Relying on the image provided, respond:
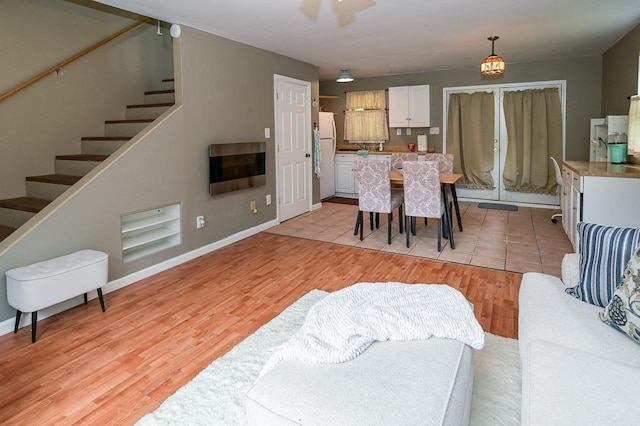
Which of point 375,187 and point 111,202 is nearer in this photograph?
point 111,202

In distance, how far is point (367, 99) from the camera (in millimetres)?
8125

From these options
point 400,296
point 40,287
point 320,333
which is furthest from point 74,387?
point 400,296

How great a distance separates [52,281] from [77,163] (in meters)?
1.62

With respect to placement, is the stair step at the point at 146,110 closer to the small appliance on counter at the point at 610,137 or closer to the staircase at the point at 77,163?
the staircase at the point at 77,163

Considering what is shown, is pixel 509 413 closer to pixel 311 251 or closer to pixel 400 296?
pixel 400 296

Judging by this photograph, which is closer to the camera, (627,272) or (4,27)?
(627,272)

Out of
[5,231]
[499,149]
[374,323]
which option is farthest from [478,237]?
[5,231]

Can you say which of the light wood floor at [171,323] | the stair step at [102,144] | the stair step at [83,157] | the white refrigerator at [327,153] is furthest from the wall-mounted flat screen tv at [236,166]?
the white refrigerator at [327,153]

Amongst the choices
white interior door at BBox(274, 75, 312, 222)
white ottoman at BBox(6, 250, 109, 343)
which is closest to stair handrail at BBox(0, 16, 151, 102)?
white ottoman at BBox(6, 250, 109, 343)

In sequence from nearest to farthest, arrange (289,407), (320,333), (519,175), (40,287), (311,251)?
(289,407), (320,333), (40,287), (311,251), (519,175)

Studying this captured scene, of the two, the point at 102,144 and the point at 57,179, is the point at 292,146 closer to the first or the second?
the point at 102,144

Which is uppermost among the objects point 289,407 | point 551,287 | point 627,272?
point 627,272

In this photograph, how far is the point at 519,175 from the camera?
7.02m

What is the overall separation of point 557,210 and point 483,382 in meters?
5.40
